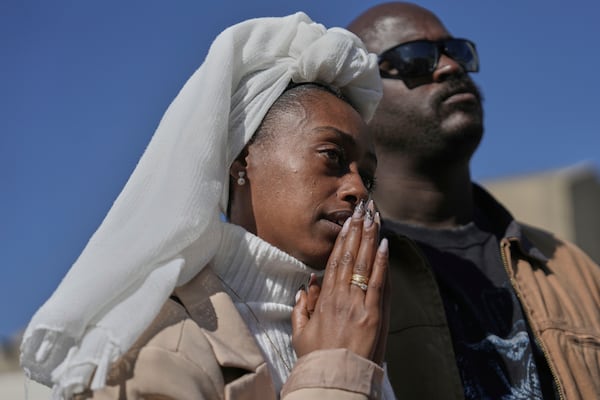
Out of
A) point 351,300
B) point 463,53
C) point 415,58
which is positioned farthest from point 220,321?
point 463,53

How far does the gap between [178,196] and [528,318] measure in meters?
2.00

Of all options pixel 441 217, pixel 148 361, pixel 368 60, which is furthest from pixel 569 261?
pixel 148 361

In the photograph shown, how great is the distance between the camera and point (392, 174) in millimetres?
5000

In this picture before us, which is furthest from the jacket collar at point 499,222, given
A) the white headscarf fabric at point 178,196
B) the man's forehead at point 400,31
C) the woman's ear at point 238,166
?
the woman's ear at point 238,166

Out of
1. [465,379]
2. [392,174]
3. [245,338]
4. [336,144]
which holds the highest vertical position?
[336,144]

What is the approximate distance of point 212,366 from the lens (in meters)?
2.75

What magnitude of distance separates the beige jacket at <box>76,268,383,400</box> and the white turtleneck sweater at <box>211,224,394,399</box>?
159mm

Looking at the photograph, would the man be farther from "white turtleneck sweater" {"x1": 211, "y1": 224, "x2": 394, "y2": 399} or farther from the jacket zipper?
"white turtleneck sweater" {"x1": 211, "y1": 224, "x2": 394, "y2": 399}

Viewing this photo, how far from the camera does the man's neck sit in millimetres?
4934

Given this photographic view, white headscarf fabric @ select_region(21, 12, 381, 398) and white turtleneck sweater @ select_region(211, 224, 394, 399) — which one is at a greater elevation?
white headscarf fabric @ select_region(21, 12, 381, 398)

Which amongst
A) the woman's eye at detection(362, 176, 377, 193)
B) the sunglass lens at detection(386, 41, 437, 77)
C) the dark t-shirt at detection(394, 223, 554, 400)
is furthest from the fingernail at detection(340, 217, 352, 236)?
the sunglass lens at detection(386, 41, 437, 77)

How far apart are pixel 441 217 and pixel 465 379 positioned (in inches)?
44.1

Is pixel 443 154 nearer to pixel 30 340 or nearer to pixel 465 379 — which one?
pixel 465 379

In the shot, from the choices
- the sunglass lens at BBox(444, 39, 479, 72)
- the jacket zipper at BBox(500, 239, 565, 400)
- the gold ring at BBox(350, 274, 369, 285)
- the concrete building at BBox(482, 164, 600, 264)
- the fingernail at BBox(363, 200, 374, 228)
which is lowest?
the concrete building at BBox(482, 164, 600, 264)
